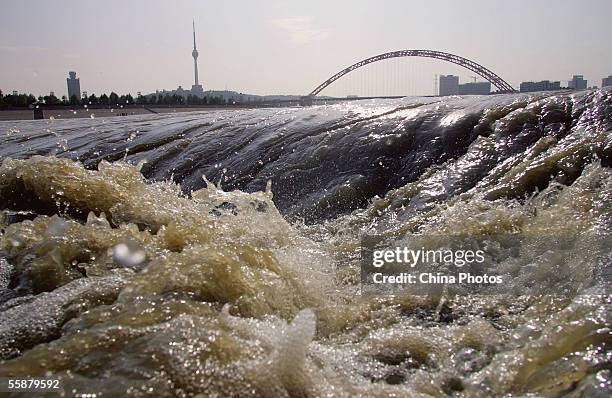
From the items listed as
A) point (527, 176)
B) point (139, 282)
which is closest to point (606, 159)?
point (527, 176)

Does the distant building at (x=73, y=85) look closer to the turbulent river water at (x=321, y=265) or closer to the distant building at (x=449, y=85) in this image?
the distant building at (x=449, y=85)

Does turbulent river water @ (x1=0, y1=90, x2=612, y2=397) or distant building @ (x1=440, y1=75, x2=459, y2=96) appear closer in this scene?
turbulent river water @ (x1=0, y1=90, x2=612, y2=397)

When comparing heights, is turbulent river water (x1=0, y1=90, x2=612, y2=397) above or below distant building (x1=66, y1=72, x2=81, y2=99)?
below

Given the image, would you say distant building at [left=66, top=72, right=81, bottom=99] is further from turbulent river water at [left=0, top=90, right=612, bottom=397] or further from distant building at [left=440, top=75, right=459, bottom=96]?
turbulent river water at [left=0, top=90, right=612, bottom=397]

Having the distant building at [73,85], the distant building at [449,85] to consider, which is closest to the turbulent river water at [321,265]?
the distant building at [449,85]

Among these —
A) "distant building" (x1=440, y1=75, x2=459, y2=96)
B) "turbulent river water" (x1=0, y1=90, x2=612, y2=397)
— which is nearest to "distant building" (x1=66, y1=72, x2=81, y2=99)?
"distant building" (x1=440, y1=75, x2=459, y2=96)

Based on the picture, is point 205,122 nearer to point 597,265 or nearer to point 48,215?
point 48,215

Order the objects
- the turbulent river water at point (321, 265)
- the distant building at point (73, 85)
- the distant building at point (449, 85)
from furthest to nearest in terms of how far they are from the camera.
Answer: the distant building at point (73, 85) < the distant building at point (449, 85) < the turbulent river water at point (321, 265)

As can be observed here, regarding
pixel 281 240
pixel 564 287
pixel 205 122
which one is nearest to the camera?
pixel 564 287
